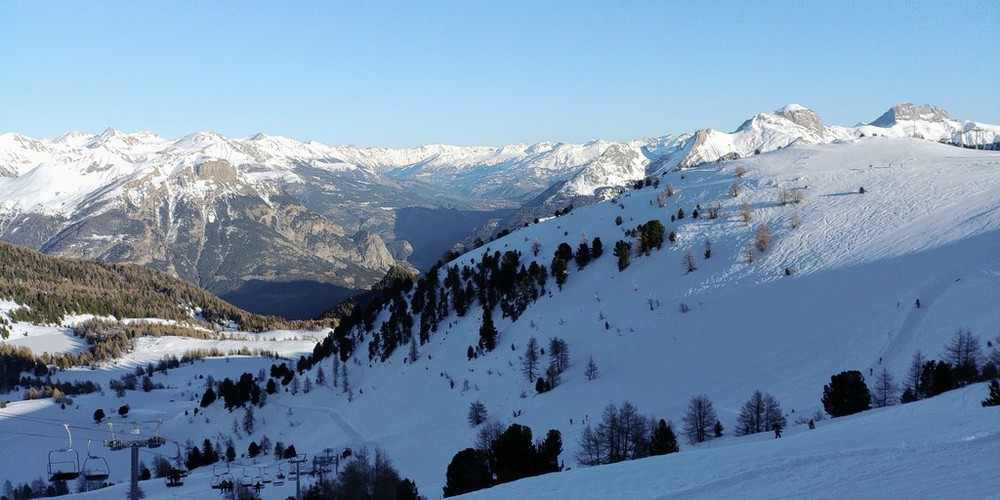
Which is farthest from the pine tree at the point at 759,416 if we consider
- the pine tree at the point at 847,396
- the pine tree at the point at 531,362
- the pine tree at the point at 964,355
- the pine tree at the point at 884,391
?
the pine tree at the point at 531,362

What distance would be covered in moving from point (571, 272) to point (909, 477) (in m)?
75.9

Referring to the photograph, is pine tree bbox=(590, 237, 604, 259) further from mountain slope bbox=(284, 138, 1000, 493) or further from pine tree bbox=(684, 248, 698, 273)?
pine tree bbox=(684, 248, 698, 273)

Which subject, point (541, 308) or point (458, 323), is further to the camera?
point (458, 323)

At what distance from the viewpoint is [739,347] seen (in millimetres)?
56938

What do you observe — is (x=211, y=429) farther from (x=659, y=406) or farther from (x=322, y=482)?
(x=659, y=406)

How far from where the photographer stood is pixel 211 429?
106188 mm

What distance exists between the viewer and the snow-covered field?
58.5ft

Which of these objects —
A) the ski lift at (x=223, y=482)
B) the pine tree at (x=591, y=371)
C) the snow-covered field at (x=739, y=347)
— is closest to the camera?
the snow-covered field at (x=739, y=347)

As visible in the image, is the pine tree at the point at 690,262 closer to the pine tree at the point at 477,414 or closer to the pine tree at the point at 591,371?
the pine tree at the point at 591,371

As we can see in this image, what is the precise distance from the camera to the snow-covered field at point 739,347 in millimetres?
17828

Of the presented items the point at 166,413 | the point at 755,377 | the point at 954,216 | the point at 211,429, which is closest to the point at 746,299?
the point at 755,377

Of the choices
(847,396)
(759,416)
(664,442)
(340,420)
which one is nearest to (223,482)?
(340,420)

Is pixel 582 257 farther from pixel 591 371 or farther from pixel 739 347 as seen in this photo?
pixel 739 347

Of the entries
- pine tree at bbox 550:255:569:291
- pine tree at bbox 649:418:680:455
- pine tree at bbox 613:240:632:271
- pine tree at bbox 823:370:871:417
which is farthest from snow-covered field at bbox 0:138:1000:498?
pine tree at bbox 550:255:569:291
